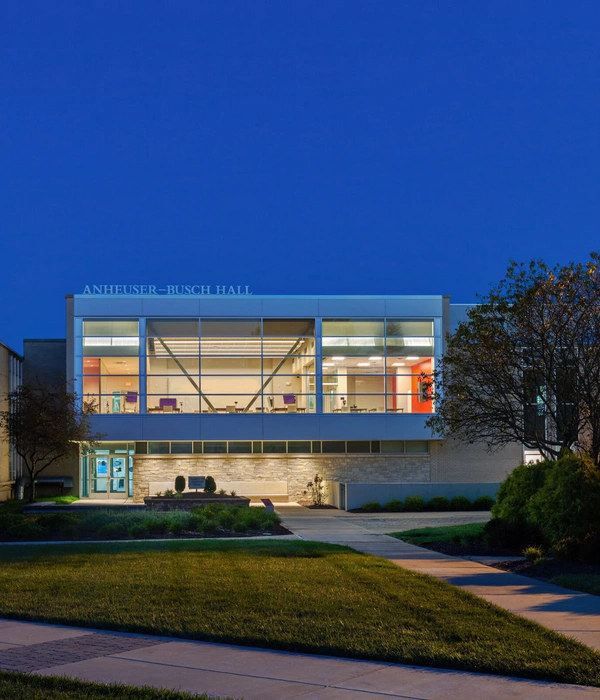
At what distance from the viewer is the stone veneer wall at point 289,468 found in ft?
136

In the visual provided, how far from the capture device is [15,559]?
1580cm

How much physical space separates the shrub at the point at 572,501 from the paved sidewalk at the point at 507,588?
1642 millimetres

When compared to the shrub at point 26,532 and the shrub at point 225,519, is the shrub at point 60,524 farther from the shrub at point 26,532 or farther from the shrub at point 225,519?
the shrub at point 225,519

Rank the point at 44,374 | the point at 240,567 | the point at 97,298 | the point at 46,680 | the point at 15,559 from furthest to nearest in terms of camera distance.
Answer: the point at 44,374 → the point at 97,298 → the point at 15,559 → the point at 240,567 → the point at 46,680

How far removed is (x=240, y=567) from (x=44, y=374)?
3169 cm

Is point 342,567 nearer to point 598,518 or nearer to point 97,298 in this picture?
point 598,518

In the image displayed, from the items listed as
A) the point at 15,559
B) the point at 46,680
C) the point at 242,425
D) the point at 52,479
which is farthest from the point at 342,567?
the point at 52,479

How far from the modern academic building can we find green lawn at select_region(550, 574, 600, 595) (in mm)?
27840

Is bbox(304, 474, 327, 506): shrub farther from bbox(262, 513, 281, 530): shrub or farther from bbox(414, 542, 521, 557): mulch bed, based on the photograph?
bbox(414, 542, 521, 557): mulch bed

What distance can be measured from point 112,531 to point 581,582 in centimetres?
1263

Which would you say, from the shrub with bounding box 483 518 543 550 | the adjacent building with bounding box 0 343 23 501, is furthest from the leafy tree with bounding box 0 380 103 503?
the shrub with bounding box 483 518 543 550

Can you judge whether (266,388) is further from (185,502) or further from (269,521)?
(269,521)

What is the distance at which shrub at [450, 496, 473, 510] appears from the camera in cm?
3678

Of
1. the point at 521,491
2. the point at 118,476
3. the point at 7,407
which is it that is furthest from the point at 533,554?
the point at 118,476
